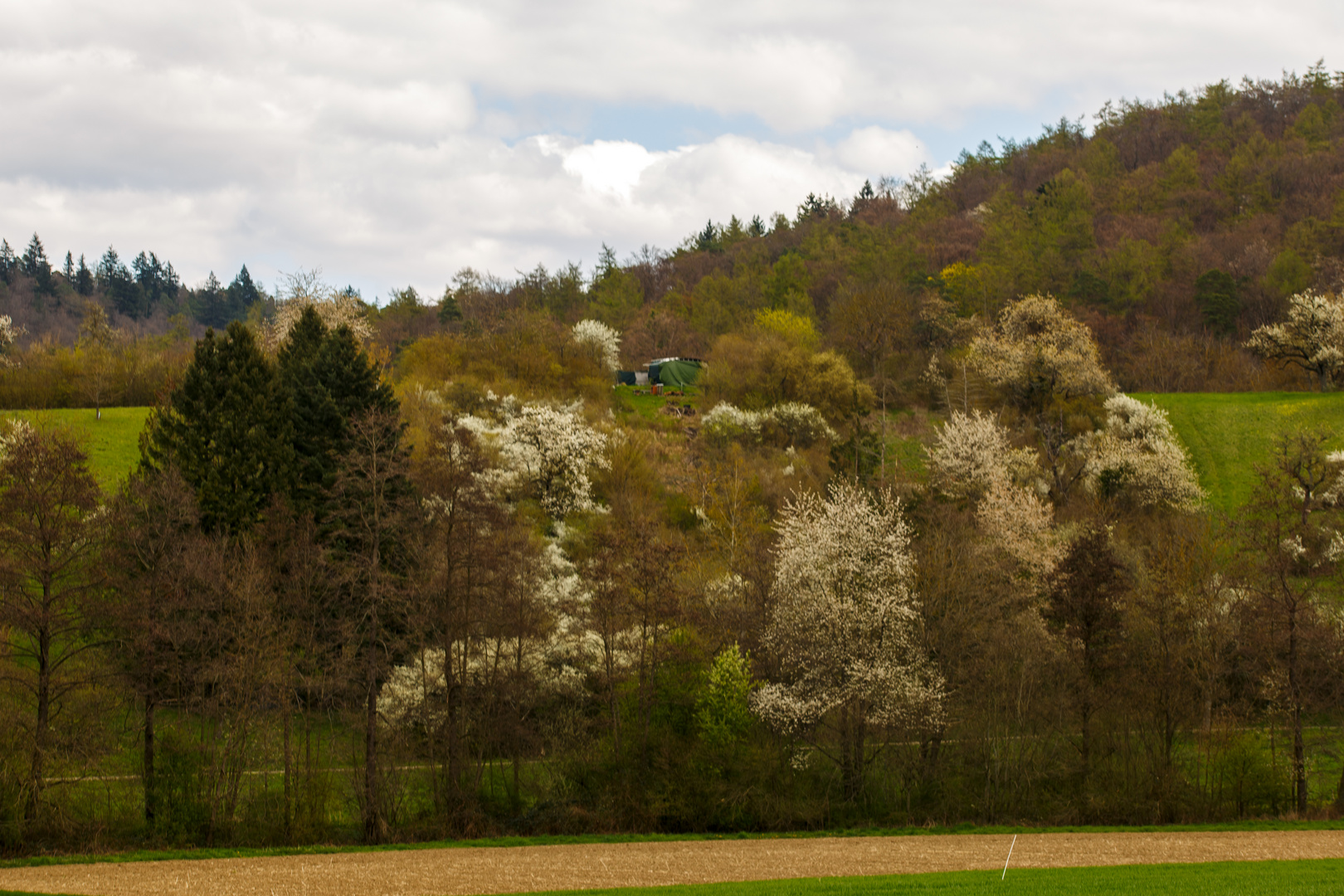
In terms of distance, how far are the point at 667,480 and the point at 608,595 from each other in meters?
22.0

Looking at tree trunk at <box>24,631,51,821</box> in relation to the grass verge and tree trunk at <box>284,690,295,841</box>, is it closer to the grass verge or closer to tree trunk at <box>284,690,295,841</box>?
the grass verge

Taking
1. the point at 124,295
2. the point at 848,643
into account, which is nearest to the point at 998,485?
the point at 848,643

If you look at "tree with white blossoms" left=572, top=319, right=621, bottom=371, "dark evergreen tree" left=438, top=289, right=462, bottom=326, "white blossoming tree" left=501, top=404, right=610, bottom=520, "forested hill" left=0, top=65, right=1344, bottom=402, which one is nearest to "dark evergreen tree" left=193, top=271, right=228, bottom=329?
"forested hill" left=0, top=65, right=1344, bottom=402

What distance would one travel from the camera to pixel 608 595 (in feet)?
100

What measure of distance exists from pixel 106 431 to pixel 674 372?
124ft

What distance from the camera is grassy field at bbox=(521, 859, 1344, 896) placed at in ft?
59.8

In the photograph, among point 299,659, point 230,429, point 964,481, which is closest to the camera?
point 299,659

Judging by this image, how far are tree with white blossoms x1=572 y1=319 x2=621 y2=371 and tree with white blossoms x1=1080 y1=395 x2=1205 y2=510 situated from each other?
106 feet

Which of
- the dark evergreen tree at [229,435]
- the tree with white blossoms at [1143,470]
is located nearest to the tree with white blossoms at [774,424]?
the tree with white blossoms at [1143,470]

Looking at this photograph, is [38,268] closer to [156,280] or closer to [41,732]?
[156,280]

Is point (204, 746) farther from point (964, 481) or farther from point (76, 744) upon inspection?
point (964, 481)

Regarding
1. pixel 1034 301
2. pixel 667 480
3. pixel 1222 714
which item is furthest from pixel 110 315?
pixel 1222 714

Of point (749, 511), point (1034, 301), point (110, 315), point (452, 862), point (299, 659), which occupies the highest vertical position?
point (110, 315)

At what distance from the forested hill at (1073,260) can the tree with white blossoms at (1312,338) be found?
2.28 metres
